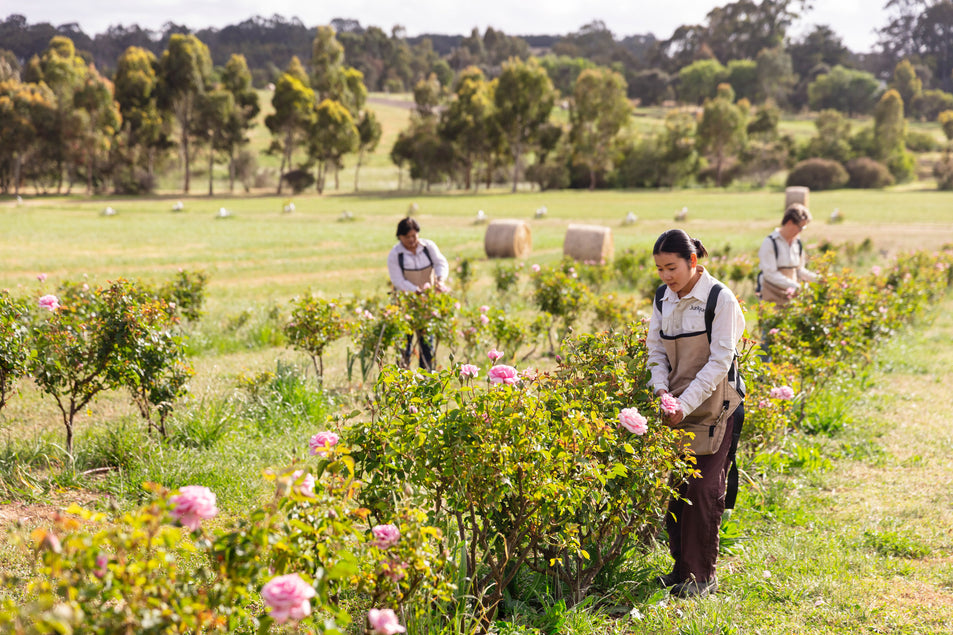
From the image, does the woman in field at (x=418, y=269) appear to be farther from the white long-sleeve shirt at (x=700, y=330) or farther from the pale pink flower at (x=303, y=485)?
the pale pink flower at (x=303, y=485)

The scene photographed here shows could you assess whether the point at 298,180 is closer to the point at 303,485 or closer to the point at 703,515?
the point at 703,515

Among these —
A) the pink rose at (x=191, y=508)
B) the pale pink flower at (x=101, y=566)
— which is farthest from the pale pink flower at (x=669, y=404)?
the pale pink flower at (x=101, y=566)

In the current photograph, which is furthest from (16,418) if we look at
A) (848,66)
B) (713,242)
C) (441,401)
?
(848,66)

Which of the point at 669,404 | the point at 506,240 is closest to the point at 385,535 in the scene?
the point at 669,404

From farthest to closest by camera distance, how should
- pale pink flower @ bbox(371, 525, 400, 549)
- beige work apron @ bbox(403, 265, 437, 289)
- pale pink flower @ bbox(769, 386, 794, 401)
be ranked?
beige work apron @ bbox(403, 265, 437, 289)
pale pink flower @ bbox(769, 386, 794, 401)
pale pink flower @ bbox(371, 525, 400, 549)

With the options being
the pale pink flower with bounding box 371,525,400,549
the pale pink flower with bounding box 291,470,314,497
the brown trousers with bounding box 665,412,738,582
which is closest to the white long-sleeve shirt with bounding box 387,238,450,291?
the brown trousers with bounding box 665,412,738,582

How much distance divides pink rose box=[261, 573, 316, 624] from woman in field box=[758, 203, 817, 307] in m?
6.14

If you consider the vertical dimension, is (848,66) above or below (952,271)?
above

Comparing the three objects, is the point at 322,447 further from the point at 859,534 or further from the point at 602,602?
the point at 859,534

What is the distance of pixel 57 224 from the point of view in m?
26.7

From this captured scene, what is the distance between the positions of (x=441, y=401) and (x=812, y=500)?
339 centimetres

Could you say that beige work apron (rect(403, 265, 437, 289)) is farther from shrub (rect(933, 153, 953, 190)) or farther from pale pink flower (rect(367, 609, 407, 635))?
shrub (rect(933, 153, 953, 190))

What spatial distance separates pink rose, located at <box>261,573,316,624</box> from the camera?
162 centimetres

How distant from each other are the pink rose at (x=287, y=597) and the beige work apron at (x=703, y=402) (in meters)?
2.36
